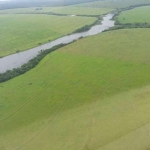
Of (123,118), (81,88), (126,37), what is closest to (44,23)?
(126,37)

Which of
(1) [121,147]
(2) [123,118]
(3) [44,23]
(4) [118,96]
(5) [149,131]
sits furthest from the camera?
(3) [44,23]

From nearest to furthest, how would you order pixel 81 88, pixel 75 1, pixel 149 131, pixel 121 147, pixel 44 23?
1. pixel 121 147
2. pixel 149 131
3. pixel 81 88
4. pixel 44 23
5. pixel 75 1

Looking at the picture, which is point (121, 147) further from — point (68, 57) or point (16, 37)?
point (16, 37)

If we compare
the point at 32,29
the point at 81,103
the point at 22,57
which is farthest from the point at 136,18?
the point at 81,103

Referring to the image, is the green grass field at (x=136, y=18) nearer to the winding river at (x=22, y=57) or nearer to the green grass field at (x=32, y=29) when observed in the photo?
the green grass field at (x=32, y=29)

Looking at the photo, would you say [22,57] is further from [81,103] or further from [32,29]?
[81,103]

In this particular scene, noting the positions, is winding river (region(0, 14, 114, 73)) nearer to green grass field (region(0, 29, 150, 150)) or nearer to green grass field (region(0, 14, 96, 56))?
green grass field (region(0, 14, 96, 56))
